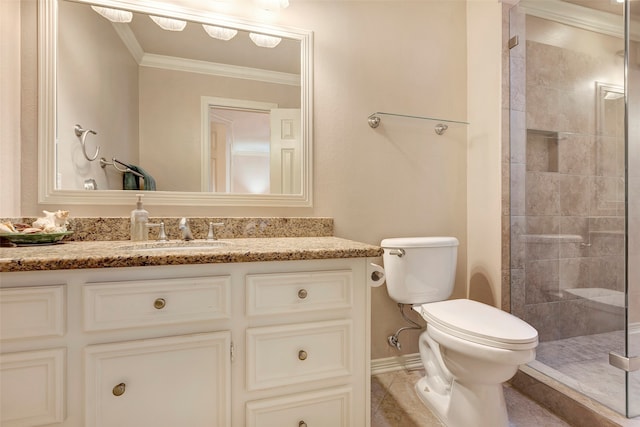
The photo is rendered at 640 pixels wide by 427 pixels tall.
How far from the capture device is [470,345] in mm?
1073

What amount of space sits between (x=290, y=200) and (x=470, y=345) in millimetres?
1049

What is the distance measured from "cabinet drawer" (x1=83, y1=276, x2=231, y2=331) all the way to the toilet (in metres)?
0.91

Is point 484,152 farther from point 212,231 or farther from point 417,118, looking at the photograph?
point 212,231

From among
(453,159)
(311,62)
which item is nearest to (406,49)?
(311,62)

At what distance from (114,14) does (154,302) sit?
1.40 m

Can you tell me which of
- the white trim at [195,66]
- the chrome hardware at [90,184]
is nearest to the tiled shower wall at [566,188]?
the white trim at [195,66]

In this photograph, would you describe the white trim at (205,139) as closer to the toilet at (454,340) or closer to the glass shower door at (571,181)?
the toilet at (454,340)

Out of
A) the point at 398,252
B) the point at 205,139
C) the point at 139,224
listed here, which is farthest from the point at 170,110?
the point at 398,252

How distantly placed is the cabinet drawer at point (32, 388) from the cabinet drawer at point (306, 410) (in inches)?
20.7

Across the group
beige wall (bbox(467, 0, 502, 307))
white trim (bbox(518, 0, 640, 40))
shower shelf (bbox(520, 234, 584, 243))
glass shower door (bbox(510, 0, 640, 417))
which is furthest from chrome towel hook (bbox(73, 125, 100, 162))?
white trim (bbox(518, 0, 640, 40))

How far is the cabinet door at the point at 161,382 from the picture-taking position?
802mm

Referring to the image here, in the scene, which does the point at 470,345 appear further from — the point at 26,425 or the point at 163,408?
the point at 26,425

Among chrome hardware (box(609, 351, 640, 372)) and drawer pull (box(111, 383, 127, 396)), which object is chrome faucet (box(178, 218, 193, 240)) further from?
chrome hardware (box(609, 351, 640, 372))

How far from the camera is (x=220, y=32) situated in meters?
A: 1.47
